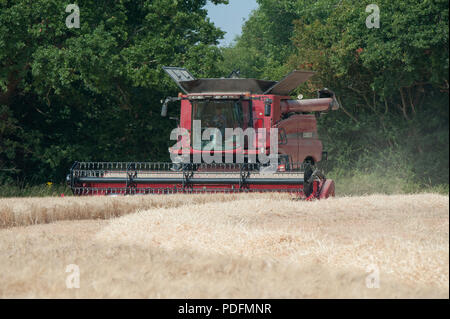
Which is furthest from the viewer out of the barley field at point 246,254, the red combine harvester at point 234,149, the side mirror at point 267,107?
the side mirror at point 267,107

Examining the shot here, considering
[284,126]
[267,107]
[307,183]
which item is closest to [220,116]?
[267,107]

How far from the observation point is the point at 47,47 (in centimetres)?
1797

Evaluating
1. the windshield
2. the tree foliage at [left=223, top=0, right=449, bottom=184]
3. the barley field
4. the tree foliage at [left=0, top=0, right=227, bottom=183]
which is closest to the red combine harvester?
the windshield

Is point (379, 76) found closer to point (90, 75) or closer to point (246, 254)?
point (90, 75)

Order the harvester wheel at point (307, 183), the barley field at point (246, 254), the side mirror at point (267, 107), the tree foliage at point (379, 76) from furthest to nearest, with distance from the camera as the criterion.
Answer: the tree foliage at point (379, 76) < the side mirror at point (267, 107) < the harvester wheel at point (307, 183) < the barley field at point (246, 254)

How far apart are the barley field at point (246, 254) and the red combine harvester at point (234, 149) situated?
11.5ft

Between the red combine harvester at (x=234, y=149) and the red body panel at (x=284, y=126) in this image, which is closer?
the red combine harvester at (x=234, y=149)

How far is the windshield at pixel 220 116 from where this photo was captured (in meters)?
14.7

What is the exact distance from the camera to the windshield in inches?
579

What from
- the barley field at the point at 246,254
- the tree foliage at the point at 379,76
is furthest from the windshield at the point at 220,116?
the barley field at the point at 246,254

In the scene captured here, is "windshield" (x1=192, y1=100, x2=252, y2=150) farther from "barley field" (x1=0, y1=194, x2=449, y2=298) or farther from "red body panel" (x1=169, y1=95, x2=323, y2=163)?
"barley field" (x1=0, y1=194, x2=449, y2=298)

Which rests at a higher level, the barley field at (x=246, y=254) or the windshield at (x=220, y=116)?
the windshield at (x=220, y=116)

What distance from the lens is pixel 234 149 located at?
1438 cm

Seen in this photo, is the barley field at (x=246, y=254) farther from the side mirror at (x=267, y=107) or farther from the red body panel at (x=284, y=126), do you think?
the red body panel at (x=284, y=126)
